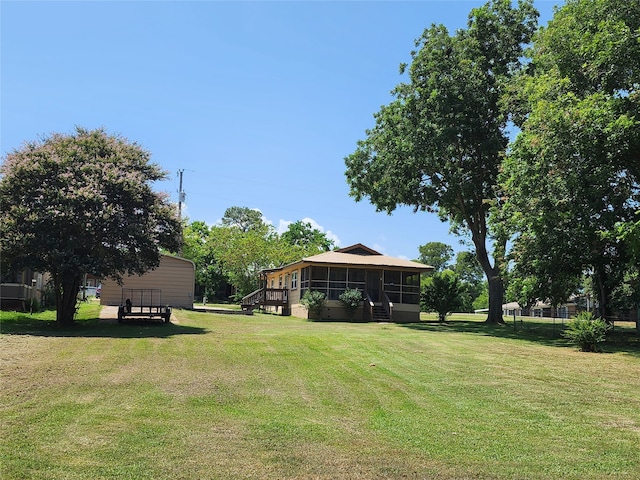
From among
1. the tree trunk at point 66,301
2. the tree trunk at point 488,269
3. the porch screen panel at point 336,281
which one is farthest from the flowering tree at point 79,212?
the tree trunk at point 488,269

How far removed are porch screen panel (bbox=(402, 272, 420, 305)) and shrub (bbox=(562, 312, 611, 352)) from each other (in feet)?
53.5

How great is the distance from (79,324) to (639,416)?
17.2 metres

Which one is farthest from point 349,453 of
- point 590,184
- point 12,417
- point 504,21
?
point 504,21

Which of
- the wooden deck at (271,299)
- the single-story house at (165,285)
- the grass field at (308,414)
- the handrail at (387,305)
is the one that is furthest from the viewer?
the wooden deck at (271,299)

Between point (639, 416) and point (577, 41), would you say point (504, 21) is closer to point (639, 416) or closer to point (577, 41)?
point (577, 41)

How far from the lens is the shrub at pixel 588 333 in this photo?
1493 centimetres

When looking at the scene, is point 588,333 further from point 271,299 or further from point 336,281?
point 271,299

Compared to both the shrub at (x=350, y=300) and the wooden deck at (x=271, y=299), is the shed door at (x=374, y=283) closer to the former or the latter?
the shrub at (x=350, y=300)

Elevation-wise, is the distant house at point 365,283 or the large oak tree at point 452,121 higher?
the large oak tree at point 452,121

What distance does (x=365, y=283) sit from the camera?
31.2 metres

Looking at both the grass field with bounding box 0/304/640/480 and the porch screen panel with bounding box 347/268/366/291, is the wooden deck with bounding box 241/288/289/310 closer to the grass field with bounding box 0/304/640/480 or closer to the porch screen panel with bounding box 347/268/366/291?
the porch screen panel with bounding box 347/268/366/291

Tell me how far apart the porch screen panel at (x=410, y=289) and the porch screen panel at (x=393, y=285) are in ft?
0.94

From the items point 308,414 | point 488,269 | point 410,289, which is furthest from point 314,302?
point 308,414

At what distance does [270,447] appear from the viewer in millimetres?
5723
